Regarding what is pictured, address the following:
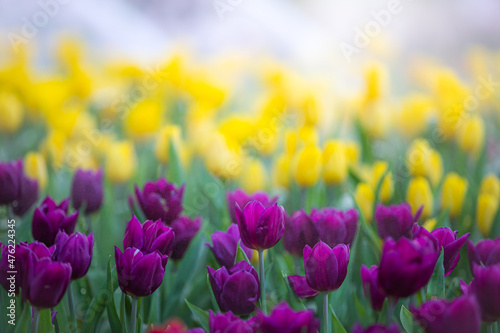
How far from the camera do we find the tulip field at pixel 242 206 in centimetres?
50

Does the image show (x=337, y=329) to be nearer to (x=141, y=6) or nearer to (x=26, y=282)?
(x=26, y=282)

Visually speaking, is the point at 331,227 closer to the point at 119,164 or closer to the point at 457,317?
the point at 457,317

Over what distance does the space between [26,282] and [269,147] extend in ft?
2.20

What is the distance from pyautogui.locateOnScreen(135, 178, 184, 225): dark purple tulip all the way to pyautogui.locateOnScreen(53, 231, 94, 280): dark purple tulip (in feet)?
0.37

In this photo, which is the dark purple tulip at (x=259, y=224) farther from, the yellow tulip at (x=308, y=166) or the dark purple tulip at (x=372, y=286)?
the yellow tulip at (x=308, y=166)

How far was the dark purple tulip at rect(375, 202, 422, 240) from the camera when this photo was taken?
0.62m

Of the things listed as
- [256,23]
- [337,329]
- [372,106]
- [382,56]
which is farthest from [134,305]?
[256,23]

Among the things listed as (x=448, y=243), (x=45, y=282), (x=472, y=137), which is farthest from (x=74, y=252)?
(x=472, y=137)

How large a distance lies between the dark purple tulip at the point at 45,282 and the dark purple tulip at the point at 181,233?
174 millimetres

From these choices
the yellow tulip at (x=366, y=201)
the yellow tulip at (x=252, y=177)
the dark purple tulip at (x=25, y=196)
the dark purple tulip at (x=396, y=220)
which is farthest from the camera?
the yellow tulip at (x=252, y=177)

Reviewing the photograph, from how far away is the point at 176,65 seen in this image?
1412 millimetres

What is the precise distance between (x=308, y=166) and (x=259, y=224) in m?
0.34

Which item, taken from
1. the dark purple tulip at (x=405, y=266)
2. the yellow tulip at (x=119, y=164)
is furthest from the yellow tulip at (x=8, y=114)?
the dark purple tulip at (x=405, y=266)

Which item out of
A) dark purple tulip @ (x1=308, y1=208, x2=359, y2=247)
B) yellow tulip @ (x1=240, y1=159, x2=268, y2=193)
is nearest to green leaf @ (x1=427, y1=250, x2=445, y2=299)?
dark purple tulip @ (x1=308, y1=208, x2=359, y2=247)
